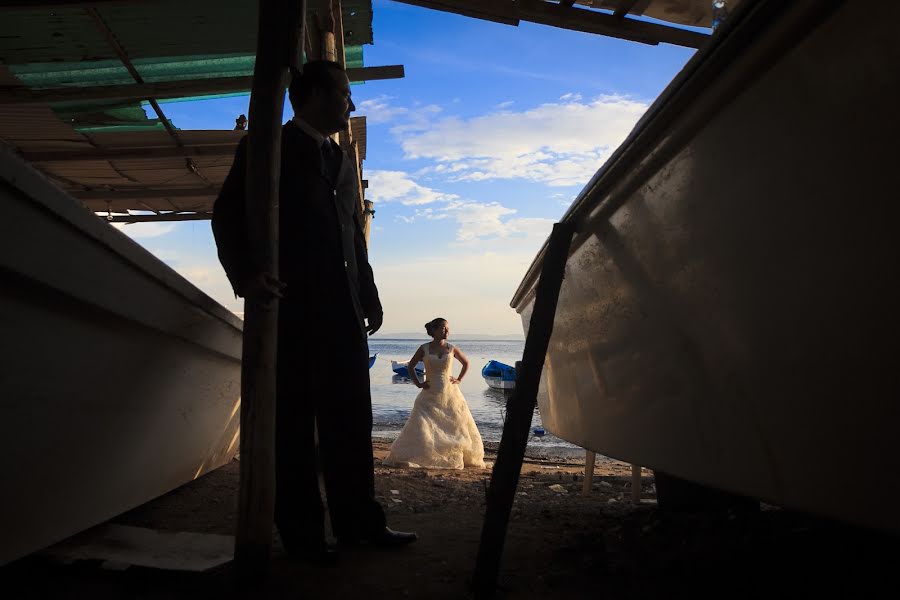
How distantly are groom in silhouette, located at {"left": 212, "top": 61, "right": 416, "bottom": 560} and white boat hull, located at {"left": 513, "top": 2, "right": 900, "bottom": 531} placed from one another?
1.07 meters

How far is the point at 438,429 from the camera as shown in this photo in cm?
651

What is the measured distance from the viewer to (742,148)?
136 centimetres

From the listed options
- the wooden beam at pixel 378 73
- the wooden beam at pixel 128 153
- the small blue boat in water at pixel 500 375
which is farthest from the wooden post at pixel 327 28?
the small blue boat in water at pixel 500 375

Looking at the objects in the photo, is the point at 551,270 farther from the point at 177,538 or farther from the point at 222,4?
the point at 222,4

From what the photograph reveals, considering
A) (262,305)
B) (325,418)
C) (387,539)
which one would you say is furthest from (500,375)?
(262,305)

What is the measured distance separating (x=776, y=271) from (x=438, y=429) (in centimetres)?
549

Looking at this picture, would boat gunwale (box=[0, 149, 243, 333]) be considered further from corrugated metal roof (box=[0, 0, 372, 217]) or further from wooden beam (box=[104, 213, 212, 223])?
wooden beam (box=[104, 213, 212, 223])

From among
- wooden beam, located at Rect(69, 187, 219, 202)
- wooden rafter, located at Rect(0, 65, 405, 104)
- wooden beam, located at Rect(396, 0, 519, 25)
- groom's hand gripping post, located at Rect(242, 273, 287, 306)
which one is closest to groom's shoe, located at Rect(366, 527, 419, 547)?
groom's hand gripping post, located at Rect(242, 273, 287, 306)

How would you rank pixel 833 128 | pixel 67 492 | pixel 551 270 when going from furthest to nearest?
pixel 551 270 → pixel 67 492 → pixel 833 128

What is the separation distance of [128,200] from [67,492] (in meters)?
5.15

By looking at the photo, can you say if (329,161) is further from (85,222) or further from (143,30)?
(143,30)

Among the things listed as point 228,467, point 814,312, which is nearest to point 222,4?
point 228,467

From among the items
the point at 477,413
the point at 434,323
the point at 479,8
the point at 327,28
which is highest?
the point at 327,28

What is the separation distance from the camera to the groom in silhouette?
89.3 inches
